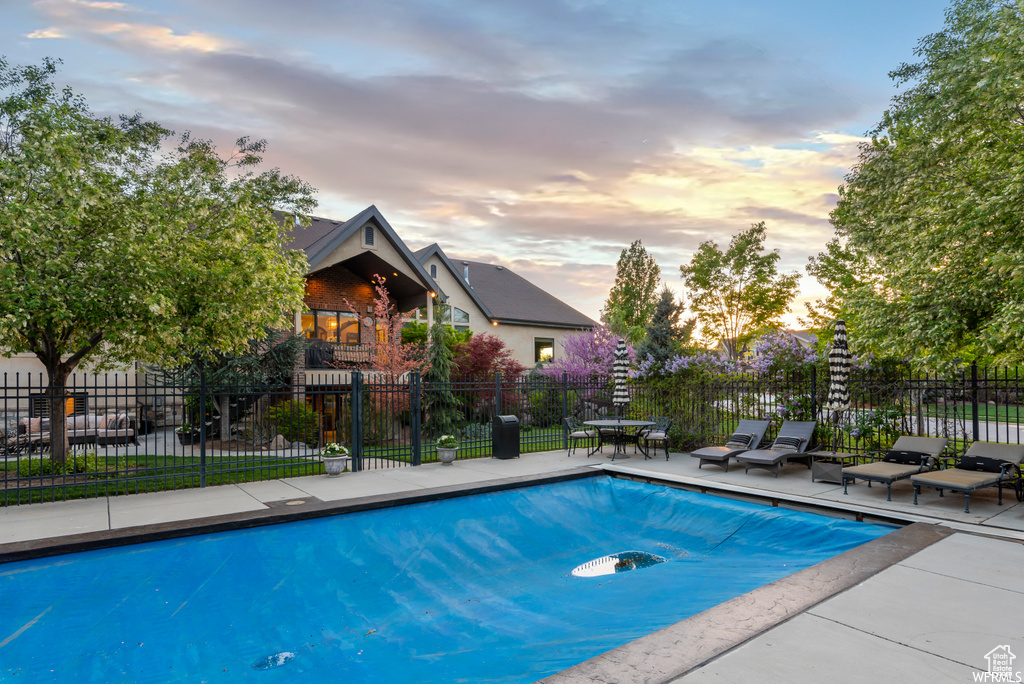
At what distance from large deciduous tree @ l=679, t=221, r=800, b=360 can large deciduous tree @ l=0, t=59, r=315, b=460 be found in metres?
26.5

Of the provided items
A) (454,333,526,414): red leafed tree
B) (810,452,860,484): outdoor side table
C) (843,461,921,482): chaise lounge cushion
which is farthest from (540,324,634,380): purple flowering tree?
(843,461,921,482): chaise lounge cushion

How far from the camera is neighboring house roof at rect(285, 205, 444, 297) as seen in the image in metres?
18.8

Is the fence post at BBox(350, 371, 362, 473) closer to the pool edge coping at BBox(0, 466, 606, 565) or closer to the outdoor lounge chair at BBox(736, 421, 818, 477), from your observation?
the pool edge coping at BBox(0, 466, 606, 565)

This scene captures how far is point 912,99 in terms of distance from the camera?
18172mm

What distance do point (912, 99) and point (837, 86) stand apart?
228 inches

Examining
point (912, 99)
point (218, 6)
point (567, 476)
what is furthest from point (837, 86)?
point (218, 6)

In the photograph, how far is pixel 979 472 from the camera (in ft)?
26.9

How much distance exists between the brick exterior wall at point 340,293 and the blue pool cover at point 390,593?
13737 millimetres

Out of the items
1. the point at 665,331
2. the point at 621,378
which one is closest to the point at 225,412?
the point at 621,378

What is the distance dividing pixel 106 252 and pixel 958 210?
1605 cm

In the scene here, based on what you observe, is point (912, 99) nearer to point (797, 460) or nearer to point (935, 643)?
point (797, 460)

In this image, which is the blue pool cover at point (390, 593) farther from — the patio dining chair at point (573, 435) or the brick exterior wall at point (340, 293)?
the brick exterior wall at point (340, 293)

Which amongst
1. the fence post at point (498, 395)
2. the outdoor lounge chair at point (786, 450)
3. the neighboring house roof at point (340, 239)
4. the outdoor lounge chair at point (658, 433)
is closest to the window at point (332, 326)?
the neighboring house roof at point (340, 239)

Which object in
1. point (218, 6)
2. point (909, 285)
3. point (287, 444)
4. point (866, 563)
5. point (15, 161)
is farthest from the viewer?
point (287, 444)
